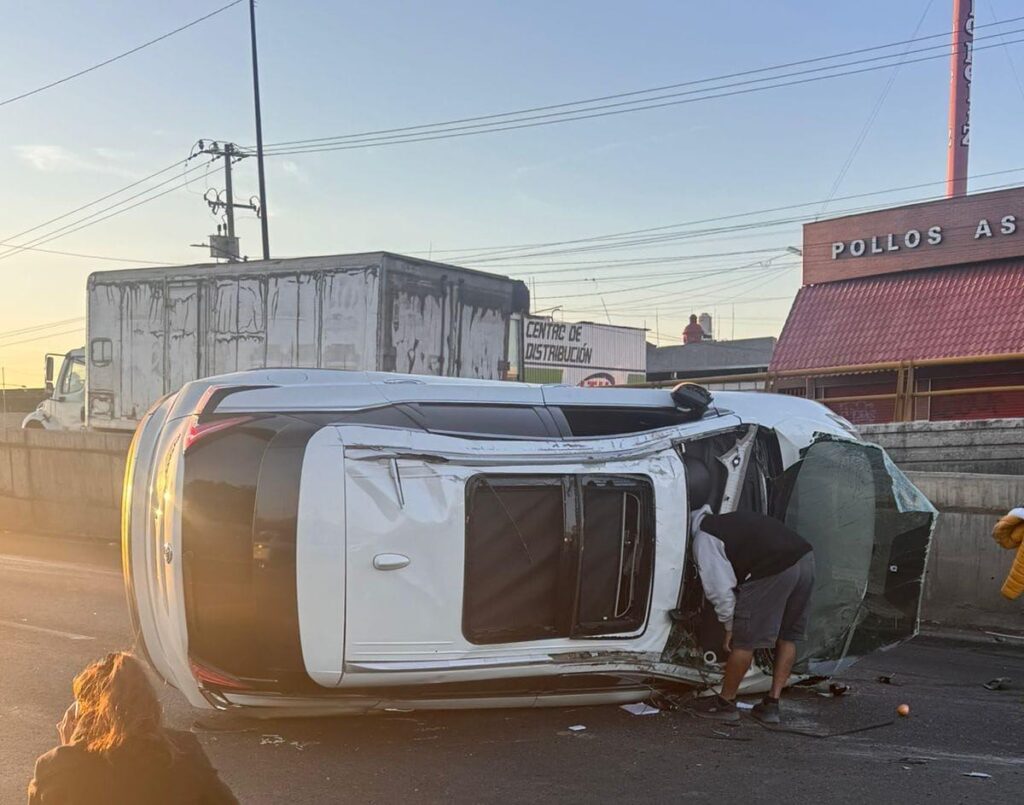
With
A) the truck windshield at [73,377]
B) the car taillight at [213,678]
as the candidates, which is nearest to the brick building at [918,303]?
the truck windshield at [73,377]

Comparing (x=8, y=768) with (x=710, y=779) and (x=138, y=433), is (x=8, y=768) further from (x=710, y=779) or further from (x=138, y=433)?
(x=710, y=779)

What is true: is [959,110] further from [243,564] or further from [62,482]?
[243,564]

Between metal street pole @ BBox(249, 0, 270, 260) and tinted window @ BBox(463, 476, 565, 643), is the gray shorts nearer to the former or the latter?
tinted window @ BBox(463, 476, 565, 643)

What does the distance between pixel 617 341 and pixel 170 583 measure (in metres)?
37.2

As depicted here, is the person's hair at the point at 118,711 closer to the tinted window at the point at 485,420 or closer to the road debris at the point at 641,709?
the tinted window at the point at 485,420

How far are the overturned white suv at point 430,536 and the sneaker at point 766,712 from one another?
236 millimetres

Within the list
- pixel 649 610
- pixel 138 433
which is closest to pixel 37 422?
pixel 138 433

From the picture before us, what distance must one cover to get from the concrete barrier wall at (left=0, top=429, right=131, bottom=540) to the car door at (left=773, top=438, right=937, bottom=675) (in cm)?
1111

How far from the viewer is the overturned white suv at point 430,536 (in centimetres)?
438

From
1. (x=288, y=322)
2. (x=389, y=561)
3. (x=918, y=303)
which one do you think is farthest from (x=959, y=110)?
(x=389, y=561)

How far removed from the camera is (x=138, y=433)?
16.2 ft

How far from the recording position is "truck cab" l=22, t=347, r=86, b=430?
18.5 metres

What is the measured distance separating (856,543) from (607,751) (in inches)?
93.1

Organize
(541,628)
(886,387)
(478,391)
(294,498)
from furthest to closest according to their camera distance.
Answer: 1. (886,387)
2. (478,391)
3. (541,628)
4. (294,498)
